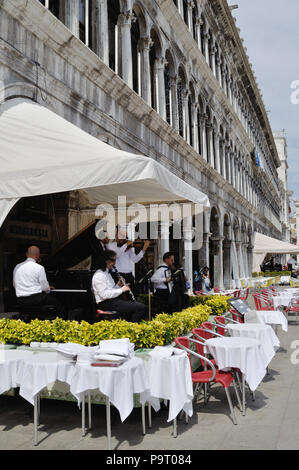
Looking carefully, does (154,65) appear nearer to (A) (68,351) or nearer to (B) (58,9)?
(B) (58,9)

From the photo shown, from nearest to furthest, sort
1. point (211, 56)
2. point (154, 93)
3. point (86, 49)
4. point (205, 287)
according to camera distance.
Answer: point (86, 49) < point (154, 93) < point (205, 287) < point (211, 56)

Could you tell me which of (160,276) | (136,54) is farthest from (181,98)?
(160,276)

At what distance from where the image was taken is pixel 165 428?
472 cm

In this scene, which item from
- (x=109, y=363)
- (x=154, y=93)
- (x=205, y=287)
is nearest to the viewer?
(x=109, y=363)

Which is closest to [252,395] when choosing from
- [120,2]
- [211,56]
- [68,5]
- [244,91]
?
[68,5]

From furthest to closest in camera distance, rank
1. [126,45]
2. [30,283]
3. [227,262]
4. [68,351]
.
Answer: [227,262]
[126,45]
[30,283]
[68,351]

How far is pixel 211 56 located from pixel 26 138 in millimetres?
22003

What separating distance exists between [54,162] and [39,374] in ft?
9.84

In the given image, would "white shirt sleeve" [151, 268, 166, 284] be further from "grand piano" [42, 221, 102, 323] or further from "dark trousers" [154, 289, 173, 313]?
"grand piano" [42, 221, 102, 323]

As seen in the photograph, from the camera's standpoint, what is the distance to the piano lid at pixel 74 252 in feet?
28.3

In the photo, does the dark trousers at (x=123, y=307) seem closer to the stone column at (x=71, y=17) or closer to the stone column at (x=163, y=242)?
the stone column at (x=71, y=17)

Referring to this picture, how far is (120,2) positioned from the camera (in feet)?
44.1

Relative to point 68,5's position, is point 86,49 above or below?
below
